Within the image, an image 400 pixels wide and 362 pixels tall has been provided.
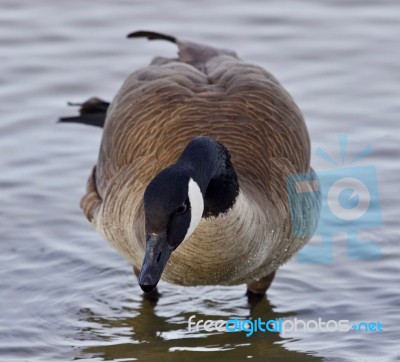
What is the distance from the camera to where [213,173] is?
6.17m

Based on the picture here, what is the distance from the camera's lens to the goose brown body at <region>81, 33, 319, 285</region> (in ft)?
21.7

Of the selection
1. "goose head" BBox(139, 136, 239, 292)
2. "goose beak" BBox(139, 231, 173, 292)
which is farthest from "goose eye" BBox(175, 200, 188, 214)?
"goose beak" BBox(139, 231, 173, 292)

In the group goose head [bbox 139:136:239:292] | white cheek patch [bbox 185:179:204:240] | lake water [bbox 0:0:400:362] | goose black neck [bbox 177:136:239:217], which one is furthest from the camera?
lake water [bbox 0:0:400:362]

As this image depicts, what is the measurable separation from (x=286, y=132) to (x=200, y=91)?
0.63 m

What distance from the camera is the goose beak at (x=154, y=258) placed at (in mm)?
5672

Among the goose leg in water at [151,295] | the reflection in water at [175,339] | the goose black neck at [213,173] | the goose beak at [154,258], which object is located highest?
the goose black neck at [213,173]

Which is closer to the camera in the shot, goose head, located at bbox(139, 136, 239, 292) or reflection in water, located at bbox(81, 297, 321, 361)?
goose head, located at bbox(139, 136, 239, 292)

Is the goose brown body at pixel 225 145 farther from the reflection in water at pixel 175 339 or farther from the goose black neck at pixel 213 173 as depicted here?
the reflection in water at pixel 175 339

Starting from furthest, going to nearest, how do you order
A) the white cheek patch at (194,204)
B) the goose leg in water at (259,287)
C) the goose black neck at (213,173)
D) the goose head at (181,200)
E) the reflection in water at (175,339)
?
the goose leg in water at (259,287), the reflection in water at (175,339), the goose black neck at (213,173), the white cheek patch at (194,204), the goose head at (181,200)

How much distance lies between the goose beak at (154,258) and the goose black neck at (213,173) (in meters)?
0.39

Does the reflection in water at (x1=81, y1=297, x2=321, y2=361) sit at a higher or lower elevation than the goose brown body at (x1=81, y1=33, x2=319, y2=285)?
lower

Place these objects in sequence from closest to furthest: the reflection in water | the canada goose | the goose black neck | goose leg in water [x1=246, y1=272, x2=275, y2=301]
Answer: the goose black neck → the canada goose → the reflection in water → goose leg in water [x1=246, y1=272, x2=275, y2=301]

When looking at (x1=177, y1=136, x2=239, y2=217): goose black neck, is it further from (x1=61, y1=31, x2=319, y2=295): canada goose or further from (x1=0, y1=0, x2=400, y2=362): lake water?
(x1=0, y1=0, x2=400, y2=362): lake water

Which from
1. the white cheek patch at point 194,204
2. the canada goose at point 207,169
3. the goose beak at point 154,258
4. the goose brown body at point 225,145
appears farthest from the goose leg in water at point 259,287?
the goose beak at point 154,258
